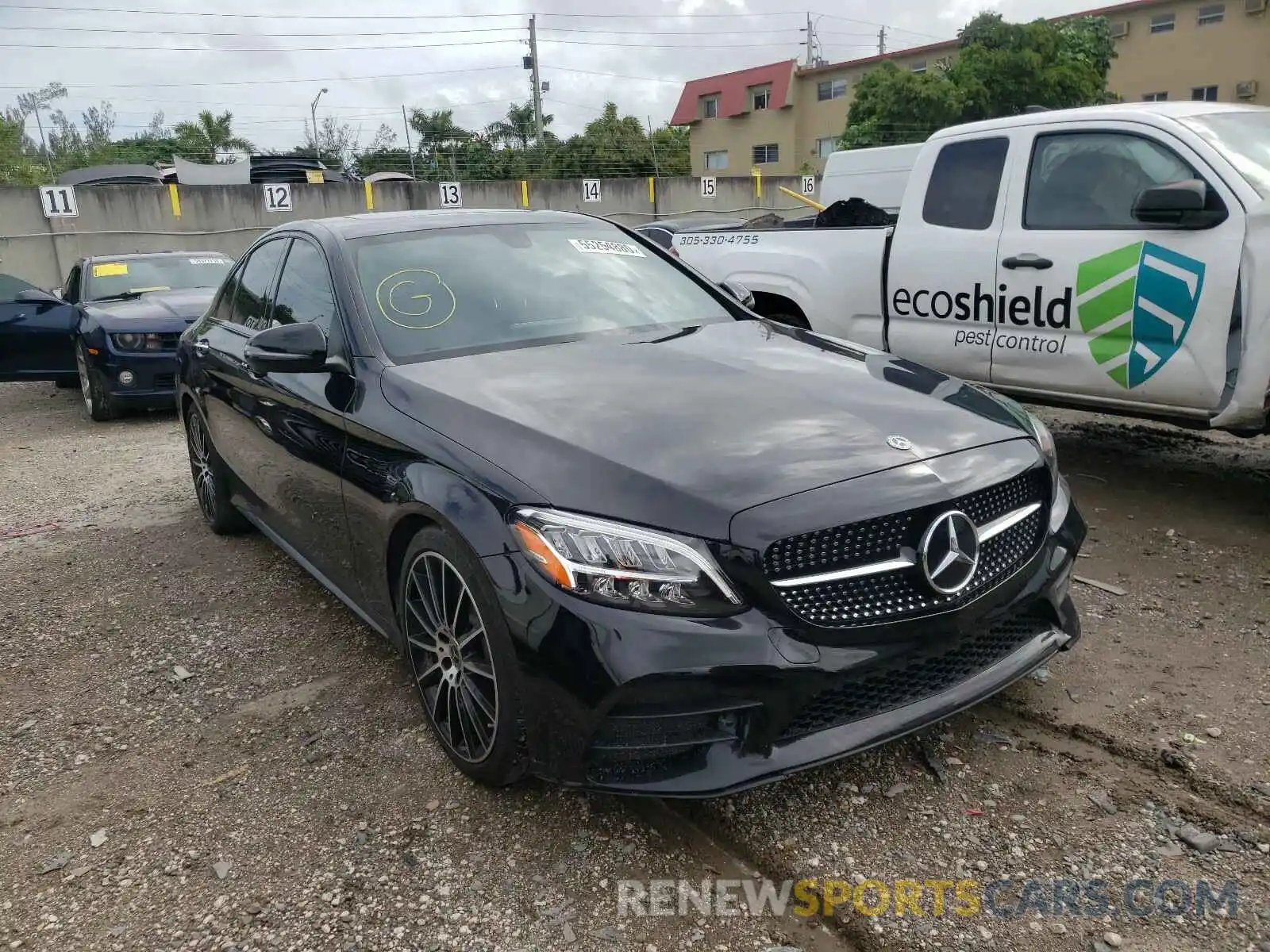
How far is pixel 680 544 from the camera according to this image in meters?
2.28

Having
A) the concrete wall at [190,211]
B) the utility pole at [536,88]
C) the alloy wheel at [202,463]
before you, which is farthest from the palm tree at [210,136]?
the alloy wheel at [202,463]

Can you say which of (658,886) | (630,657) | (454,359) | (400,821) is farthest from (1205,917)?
(454,359)

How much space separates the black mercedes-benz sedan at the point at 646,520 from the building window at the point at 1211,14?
38.3m

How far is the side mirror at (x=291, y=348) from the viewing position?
129 inches

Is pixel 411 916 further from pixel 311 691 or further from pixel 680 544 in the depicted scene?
pixel 311 691

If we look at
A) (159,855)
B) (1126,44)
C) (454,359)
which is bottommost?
(159,855)

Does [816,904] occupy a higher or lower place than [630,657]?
lower

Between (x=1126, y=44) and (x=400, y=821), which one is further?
(x=1126, y=44)

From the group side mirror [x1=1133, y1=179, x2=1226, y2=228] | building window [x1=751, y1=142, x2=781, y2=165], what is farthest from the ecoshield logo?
building window [x1=751, y1=142, x2=781, y2=165]

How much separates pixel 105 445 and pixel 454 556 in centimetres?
683

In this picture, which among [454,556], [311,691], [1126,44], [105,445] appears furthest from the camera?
[1126,44]

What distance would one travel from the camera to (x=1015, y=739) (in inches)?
116

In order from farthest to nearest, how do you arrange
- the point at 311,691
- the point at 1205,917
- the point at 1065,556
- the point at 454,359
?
the point at 311,691 < the point at 454,359 < the point at 1065,556 < the point at 1205,917

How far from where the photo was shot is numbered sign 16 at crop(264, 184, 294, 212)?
21109 mm
